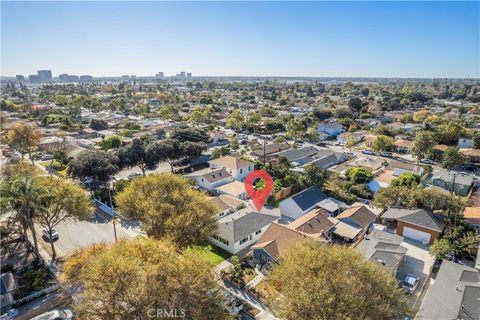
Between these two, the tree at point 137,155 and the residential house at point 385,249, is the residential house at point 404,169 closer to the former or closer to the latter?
the residential house at point 385,249

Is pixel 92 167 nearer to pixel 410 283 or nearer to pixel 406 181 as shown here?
pixel 410 283

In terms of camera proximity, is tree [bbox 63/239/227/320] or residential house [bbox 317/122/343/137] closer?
tree [bbox 63/239/227/320]

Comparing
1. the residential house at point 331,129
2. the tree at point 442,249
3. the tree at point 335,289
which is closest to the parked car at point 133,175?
the tree at point 335,289

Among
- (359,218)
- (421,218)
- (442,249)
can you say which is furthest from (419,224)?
(359,218)

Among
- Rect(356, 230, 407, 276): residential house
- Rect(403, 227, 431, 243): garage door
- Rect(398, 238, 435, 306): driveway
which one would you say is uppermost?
Rect(356, 230, 407, 276): residential house

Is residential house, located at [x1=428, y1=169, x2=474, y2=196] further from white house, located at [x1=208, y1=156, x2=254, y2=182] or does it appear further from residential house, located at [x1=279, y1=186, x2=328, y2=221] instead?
white house, located at [x1=208, y1=156, x2=254, y2=182]

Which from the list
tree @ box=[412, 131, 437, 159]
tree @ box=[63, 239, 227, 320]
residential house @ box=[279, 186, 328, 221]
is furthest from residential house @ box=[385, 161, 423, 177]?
tree @ box=[63, 239, 227, 320]
